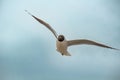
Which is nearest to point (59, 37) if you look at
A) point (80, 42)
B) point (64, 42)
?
point (64, 42)

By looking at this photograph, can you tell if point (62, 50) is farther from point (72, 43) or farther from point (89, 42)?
point (89, 42)

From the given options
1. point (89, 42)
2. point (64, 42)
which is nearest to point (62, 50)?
point (64, 42)

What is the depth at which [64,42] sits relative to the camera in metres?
1.62

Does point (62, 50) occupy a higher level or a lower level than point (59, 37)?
lower

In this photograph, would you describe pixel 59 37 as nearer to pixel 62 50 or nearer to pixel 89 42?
pixel 62 50

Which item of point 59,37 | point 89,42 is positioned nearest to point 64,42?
point 59,37

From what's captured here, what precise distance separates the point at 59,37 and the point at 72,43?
0.13 m

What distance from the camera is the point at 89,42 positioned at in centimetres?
170

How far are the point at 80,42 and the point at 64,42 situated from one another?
0.14m

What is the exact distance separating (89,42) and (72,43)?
152mm

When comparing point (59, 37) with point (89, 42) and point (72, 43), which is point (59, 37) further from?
point (89, 42)

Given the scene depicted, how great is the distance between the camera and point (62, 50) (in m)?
1.65

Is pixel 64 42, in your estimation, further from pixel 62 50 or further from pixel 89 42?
pixel 89 42

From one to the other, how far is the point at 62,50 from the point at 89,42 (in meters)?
0.24
